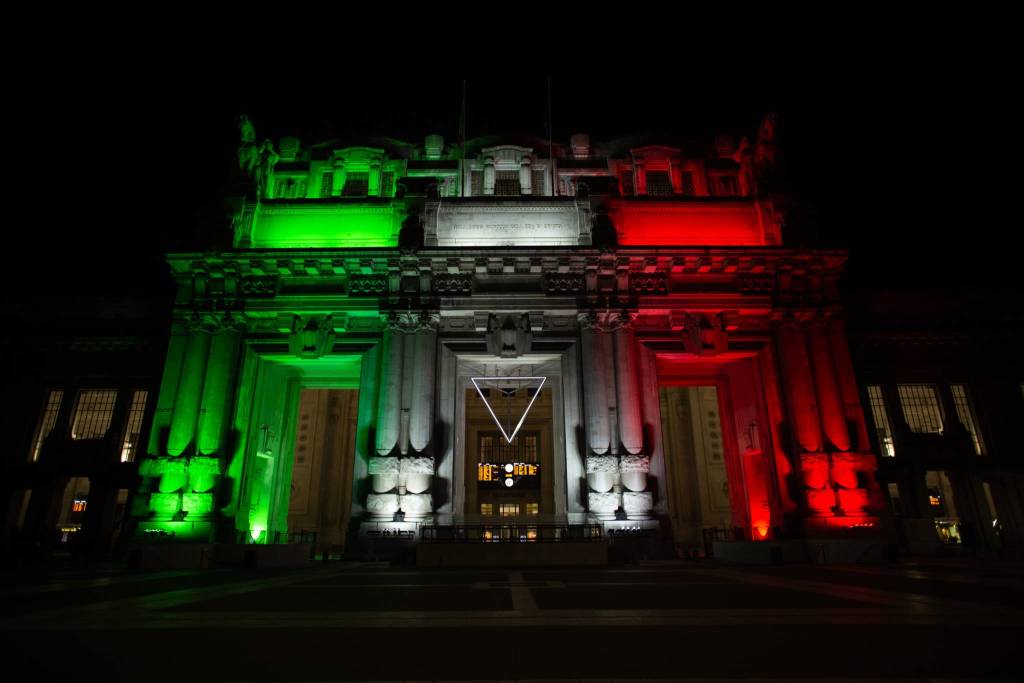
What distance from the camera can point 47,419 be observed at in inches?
1225

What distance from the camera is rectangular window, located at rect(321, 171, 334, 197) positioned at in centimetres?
3331

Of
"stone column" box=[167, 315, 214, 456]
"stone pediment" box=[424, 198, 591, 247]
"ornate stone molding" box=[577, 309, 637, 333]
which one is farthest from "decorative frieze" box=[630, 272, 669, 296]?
"stone column" box=[167, 315, 214, 456]

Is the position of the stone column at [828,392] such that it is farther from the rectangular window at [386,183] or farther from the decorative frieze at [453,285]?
the rectangular window at [386,183]

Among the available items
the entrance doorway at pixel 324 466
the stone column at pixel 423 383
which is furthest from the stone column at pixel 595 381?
the entrance doorway at pixel 324 466

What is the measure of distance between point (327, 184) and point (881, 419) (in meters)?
32.6

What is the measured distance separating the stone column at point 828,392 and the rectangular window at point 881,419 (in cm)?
546

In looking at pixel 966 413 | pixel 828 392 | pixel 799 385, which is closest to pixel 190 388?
pixel 799 385

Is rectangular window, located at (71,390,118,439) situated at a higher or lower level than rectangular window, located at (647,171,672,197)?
lower

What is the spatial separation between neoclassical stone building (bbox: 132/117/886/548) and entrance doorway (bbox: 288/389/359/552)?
35.6ft

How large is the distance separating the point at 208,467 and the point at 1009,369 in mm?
40247

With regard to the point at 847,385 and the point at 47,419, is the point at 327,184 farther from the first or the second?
the point at 847,385

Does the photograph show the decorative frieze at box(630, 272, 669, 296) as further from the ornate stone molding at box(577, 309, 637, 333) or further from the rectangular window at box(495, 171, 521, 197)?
the rectangular window at box(495, 171, 521, 197)

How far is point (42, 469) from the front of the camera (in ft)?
97.1

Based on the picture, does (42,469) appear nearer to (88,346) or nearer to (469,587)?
(88,346)
